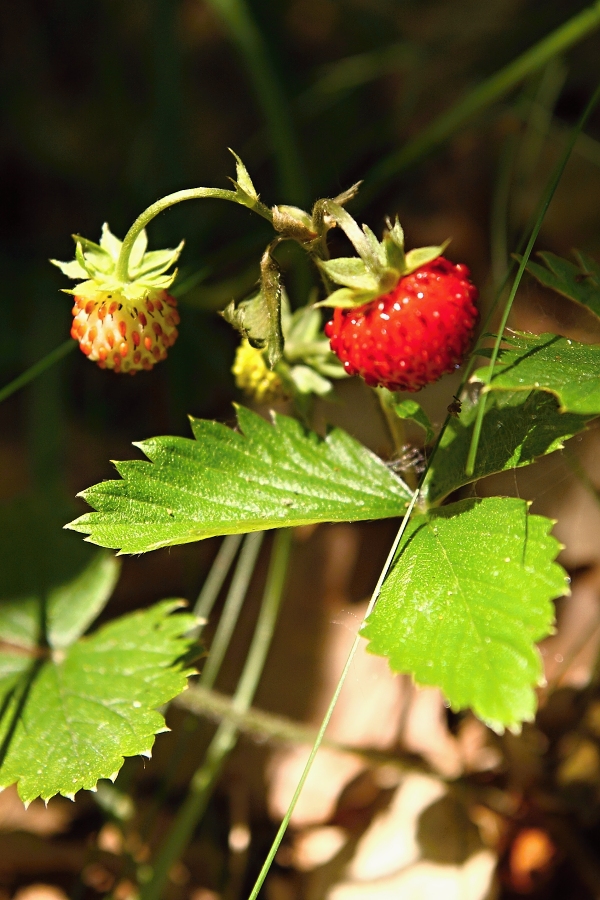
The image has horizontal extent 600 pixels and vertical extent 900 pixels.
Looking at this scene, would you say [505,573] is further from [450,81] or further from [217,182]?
[450,81]

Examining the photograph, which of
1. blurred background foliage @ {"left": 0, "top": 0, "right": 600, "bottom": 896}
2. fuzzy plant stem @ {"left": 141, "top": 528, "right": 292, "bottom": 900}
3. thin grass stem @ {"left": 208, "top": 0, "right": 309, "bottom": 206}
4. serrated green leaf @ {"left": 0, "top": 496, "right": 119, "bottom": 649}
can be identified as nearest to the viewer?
fuzzy plant stem @ {"left": 141, "top": 528, "right": 292, "bottom": 900}

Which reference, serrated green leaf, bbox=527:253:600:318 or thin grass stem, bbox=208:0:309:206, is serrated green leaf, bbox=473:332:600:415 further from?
thin grass stem, bbox=208:0:309:206

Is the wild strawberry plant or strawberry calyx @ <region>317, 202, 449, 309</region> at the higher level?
strawberry calyx @ <region>317, 202, 449, 309</region>

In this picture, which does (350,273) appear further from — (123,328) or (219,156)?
(219,156)

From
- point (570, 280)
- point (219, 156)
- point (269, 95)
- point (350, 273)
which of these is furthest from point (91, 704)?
point (219, 156)

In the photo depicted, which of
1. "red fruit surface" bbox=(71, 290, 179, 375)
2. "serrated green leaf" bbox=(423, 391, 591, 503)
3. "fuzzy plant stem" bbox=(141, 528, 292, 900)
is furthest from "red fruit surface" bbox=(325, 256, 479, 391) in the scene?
"fuzzy plant stem" bbox=(141, 528, 292, 900)

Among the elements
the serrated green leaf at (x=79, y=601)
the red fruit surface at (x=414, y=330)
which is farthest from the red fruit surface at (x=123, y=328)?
the serrated green leaf at (x=79, y=601)
